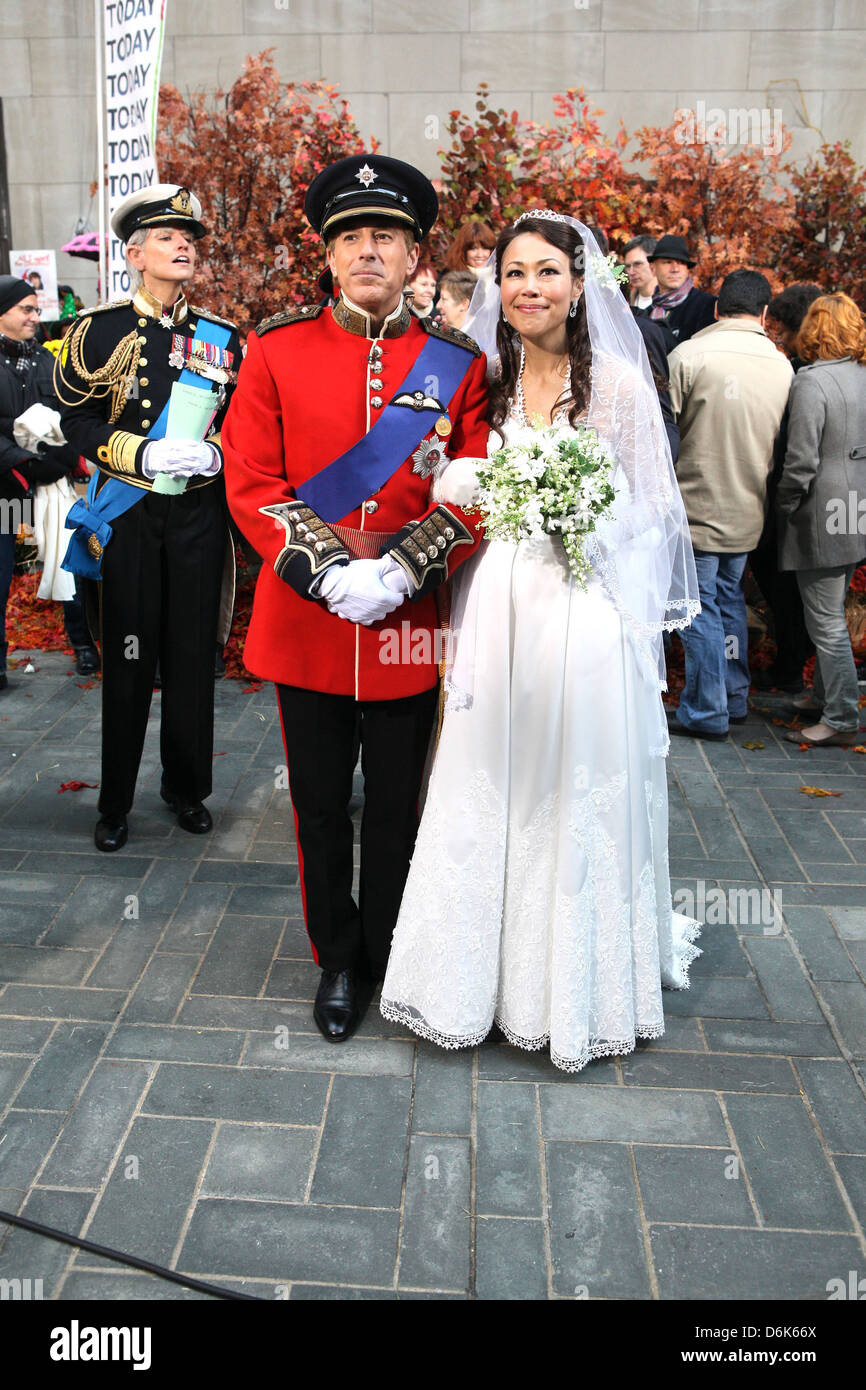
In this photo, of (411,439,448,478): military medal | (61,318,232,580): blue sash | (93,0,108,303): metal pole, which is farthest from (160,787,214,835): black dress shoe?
(93,0,108,303): metal pole

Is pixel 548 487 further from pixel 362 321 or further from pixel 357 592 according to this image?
pixel 362 321

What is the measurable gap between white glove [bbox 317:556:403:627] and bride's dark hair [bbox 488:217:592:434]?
1.90 ft

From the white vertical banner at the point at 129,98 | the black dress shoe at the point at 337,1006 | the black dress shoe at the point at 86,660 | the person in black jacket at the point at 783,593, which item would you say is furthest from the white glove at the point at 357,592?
the black dress shoe at the point at 86,660

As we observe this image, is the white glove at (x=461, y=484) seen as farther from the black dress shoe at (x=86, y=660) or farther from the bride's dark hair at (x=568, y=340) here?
the black dress shoe at (x=86, y=660)

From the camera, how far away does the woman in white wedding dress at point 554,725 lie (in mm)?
3049

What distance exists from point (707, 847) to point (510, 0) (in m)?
7.48

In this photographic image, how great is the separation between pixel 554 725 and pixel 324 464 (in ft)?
2.96

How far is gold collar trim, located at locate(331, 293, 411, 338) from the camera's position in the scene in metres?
3.01

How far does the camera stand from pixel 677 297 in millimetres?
6555

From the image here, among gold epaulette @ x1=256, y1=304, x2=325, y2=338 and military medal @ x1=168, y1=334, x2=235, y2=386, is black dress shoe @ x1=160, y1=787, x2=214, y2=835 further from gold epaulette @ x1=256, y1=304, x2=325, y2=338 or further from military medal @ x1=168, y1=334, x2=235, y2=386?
gold epaulette @ x1=256, y1=304, x2=325, y2=338

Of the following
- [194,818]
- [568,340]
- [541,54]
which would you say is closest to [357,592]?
[568,340]

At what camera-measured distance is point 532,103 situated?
9.20m
